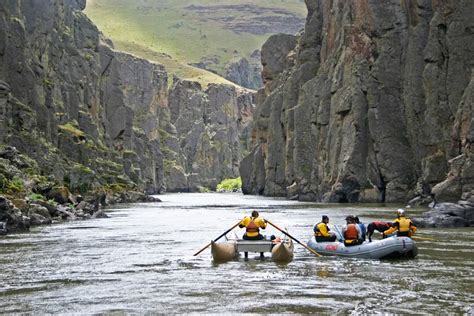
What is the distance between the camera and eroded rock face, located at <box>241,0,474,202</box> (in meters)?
79.6

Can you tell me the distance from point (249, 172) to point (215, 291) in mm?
153958

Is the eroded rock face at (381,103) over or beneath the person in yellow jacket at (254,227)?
over

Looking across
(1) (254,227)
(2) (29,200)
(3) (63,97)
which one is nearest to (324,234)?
(1) (254,227)

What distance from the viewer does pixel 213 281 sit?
2642cm

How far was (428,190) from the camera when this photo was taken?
266ft

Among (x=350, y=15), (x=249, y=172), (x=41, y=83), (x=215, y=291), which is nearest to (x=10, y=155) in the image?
(x=41, y=83)

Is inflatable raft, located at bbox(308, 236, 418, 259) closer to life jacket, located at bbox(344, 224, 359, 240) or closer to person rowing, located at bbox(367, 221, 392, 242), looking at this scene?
life jacket, located at bbox(344, 224, 359, 240)

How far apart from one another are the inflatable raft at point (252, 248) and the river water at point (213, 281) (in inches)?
24.0

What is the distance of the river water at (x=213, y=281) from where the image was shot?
21.2 meters

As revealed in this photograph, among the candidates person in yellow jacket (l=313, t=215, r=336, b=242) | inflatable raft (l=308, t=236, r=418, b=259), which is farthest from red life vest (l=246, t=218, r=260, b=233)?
inflatable raft (l=308, t=236, r=418, b=259)

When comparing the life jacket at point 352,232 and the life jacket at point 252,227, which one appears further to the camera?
the life jacket at point 252,227

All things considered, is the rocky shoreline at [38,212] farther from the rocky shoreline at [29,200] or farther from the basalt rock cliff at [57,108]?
the basalt rock cliff at [57,108]

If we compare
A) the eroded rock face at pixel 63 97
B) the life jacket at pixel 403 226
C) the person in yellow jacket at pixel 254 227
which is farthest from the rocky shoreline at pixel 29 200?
the life jacket at pixel 403 226

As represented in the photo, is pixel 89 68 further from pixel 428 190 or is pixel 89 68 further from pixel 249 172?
pixel 428 190
